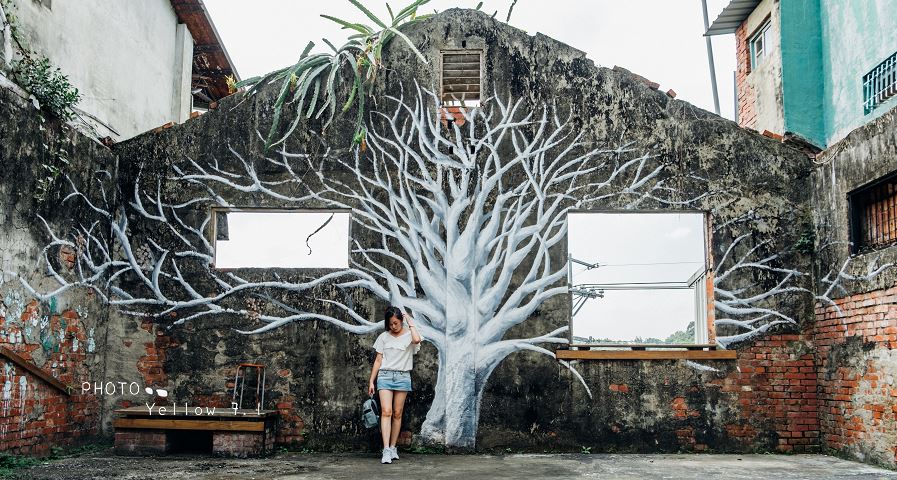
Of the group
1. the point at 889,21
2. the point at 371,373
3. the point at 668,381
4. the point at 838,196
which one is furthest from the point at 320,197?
the point at 889,21

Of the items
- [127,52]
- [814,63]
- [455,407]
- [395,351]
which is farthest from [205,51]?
[814,63]

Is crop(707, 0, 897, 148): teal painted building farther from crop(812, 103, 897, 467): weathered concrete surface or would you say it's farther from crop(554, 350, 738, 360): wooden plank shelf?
crop(554, 350, 738, 360): wooden plank shelf

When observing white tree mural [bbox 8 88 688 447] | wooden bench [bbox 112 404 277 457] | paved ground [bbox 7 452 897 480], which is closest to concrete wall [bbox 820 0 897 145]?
white tree mural [bbox 8 88 688 447]

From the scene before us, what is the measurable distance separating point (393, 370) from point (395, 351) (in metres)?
0.17

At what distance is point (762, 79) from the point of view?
38.3 feet

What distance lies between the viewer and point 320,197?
761 cm

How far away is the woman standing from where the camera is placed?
6.77 m

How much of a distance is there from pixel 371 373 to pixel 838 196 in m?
4.51

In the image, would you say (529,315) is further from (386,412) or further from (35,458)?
(35,458)

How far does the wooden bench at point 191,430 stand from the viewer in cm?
668

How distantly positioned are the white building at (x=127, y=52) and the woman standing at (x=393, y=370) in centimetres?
397

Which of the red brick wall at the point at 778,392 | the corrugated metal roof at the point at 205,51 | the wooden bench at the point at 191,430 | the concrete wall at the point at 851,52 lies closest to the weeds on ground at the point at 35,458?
the wooden bench at the point at 191,430

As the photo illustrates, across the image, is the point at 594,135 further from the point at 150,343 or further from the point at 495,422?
the point at 150,343

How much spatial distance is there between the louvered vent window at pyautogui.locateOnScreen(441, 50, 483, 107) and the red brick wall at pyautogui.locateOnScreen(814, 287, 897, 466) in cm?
386
